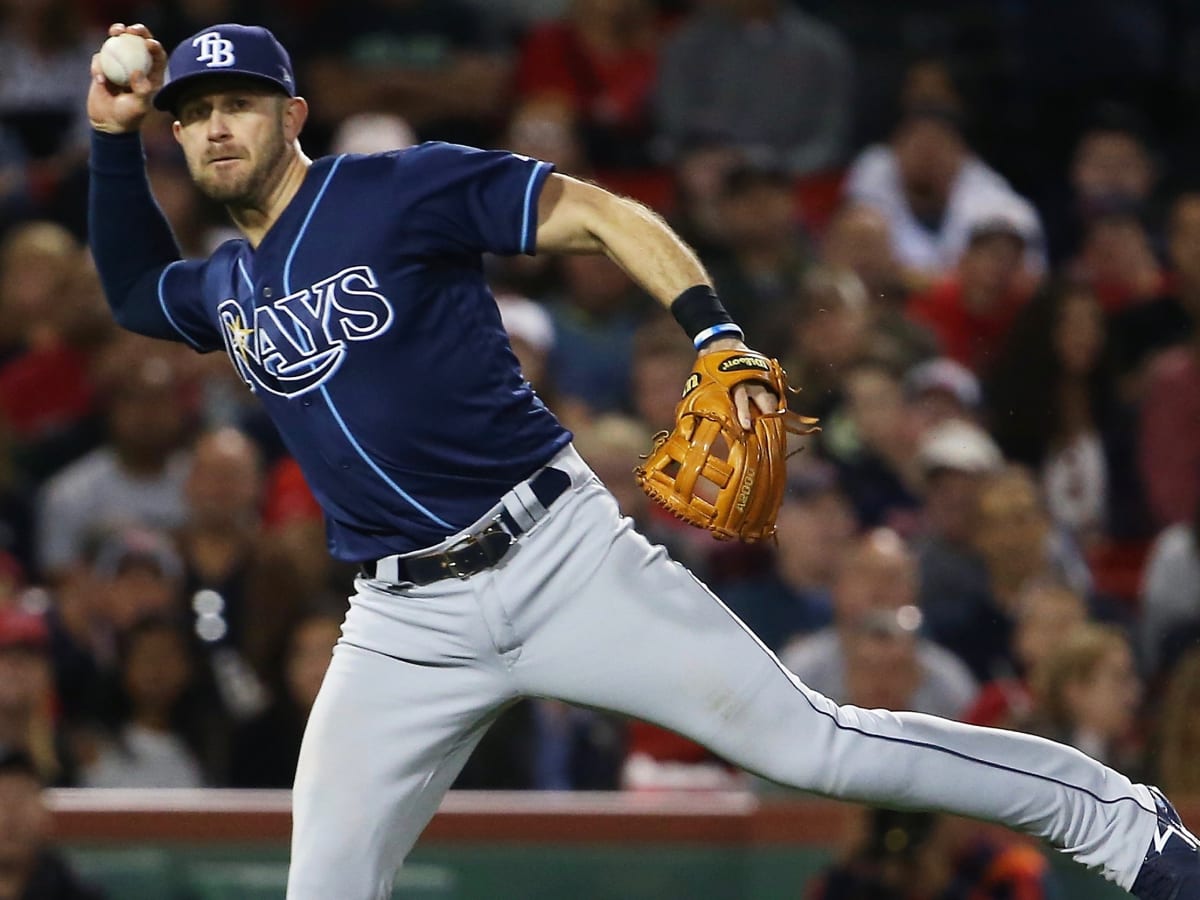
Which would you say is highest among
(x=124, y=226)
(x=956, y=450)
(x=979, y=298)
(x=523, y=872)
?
(x=124, y=226)

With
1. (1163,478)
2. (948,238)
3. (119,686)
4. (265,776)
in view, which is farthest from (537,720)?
(948,238)

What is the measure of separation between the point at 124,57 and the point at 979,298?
15.2ft

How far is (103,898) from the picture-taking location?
5480 millimetres

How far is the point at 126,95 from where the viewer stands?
13.2 feet

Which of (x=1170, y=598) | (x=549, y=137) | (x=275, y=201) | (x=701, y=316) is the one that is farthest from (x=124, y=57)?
(x=549, y=137)

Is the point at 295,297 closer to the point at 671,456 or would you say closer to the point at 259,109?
the point at 259,109

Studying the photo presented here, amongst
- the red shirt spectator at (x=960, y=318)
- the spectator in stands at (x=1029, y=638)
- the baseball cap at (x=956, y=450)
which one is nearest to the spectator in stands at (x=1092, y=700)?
the spectator in stands at (x=1029, y=638)

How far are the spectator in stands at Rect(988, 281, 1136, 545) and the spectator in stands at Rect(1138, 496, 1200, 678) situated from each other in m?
0.60

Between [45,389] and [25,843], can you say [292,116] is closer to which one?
[25,843]

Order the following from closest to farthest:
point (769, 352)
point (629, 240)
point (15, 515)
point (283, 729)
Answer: point (629, 240)
point (283, 729)
point (15, 515)
point (769, 352)

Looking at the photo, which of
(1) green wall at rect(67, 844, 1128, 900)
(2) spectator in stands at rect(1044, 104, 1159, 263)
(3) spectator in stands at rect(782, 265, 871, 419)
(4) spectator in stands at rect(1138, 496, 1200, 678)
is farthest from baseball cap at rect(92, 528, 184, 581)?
(2) spectator in stands at rect(1044, 104, 1159, 263)

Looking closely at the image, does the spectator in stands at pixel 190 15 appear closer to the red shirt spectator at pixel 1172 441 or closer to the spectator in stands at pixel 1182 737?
the red shirt spectator at pixel 1172 441

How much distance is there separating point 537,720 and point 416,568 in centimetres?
248

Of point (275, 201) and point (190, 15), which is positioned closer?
point (275, 201)
